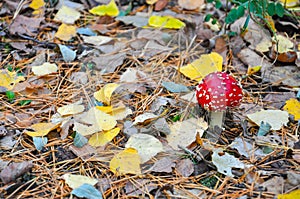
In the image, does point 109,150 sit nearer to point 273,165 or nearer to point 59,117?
point 59,117

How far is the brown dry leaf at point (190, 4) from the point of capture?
3221mm

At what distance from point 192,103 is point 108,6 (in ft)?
3.72

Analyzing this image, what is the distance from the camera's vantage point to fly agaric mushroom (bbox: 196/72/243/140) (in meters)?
2.07

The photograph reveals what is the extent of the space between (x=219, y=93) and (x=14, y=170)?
92 cm

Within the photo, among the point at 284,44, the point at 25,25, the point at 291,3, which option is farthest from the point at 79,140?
the point at 291,3

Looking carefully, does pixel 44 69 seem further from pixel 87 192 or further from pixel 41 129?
pixel 87 192

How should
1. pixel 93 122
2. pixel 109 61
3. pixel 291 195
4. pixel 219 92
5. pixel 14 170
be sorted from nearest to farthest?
pixel 291 195
pixel 14 170
pixel 219 92
pixel 93 122
pixel 109 61

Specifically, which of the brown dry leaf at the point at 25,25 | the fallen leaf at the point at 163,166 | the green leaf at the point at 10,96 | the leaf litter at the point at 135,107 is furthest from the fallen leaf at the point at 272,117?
the brown dry leaf at the point at 25,25

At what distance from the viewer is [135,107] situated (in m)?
2.36

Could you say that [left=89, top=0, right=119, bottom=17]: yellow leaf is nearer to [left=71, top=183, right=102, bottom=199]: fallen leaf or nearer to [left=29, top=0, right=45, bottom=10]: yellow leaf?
[left=29, top=0, right=45, bottom=10]: yellow leaf

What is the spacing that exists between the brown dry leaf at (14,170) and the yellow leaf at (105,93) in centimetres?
55

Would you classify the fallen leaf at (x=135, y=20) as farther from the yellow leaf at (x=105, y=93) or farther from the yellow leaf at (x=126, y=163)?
the yellow leaf at (x=126, y=163)

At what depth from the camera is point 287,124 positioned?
7.39 ft

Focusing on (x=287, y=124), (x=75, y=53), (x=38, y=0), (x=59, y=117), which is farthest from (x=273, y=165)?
(x=38, y=0)
